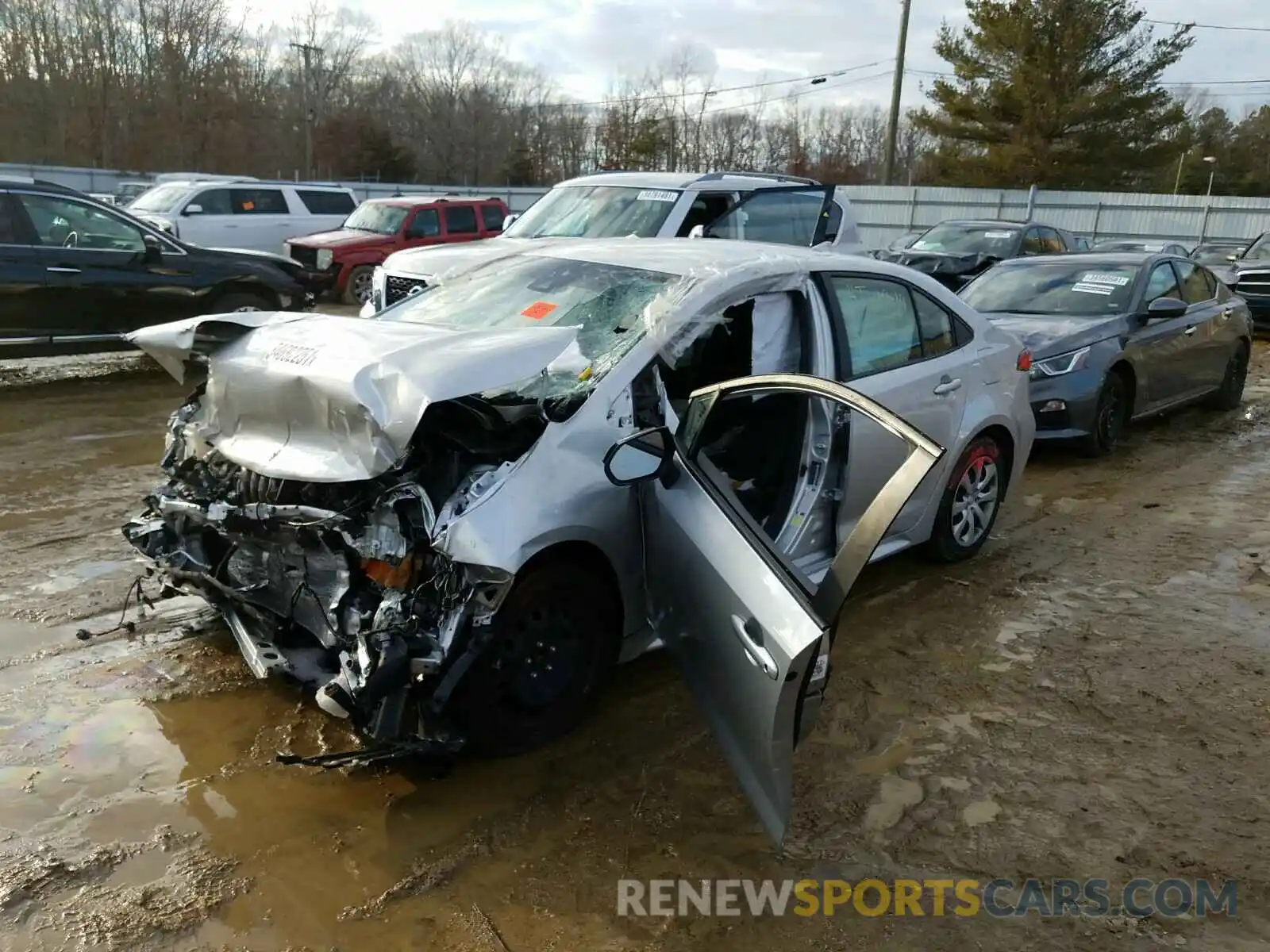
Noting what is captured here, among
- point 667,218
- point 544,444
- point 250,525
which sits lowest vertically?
point 250,525

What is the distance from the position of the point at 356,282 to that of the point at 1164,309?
11.4 metres

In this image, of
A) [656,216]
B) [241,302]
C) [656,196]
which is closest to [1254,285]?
[656,196]

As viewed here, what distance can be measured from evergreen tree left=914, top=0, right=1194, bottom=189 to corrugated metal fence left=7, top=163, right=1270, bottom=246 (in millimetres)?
10548

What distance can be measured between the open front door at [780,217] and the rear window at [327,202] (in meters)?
11.4

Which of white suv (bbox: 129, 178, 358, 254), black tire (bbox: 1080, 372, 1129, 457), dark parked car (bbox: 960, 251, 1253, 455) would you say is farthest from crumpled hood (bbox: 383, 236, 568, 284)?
white suv (bbox: 129, 178, 358, 254)

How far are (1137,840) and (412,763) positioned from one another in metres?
2.51

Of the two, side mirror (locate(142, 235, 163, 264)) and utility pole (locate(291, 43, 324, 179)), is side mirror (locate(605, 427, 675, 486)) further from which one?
utility pole (locate(291, 43, 324, 179))

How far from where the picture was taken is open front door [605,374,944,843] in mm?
2574

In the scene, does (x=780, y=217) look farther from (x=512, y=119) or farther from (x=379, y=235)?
(x=512, y=119)

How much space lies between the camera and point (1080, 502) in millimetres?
6988

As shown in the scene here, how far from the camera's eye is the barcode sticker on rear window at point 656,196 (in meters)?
8.98

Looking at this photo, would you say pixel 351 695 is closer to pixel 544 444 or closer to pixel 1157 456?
pixel 544 444

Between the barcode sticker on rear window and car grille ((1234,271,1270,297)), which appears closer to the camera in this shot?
the barcode sticker on rear window

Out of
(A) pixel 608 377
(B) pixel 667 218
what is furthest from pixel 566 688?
(B) pixel 667 218
